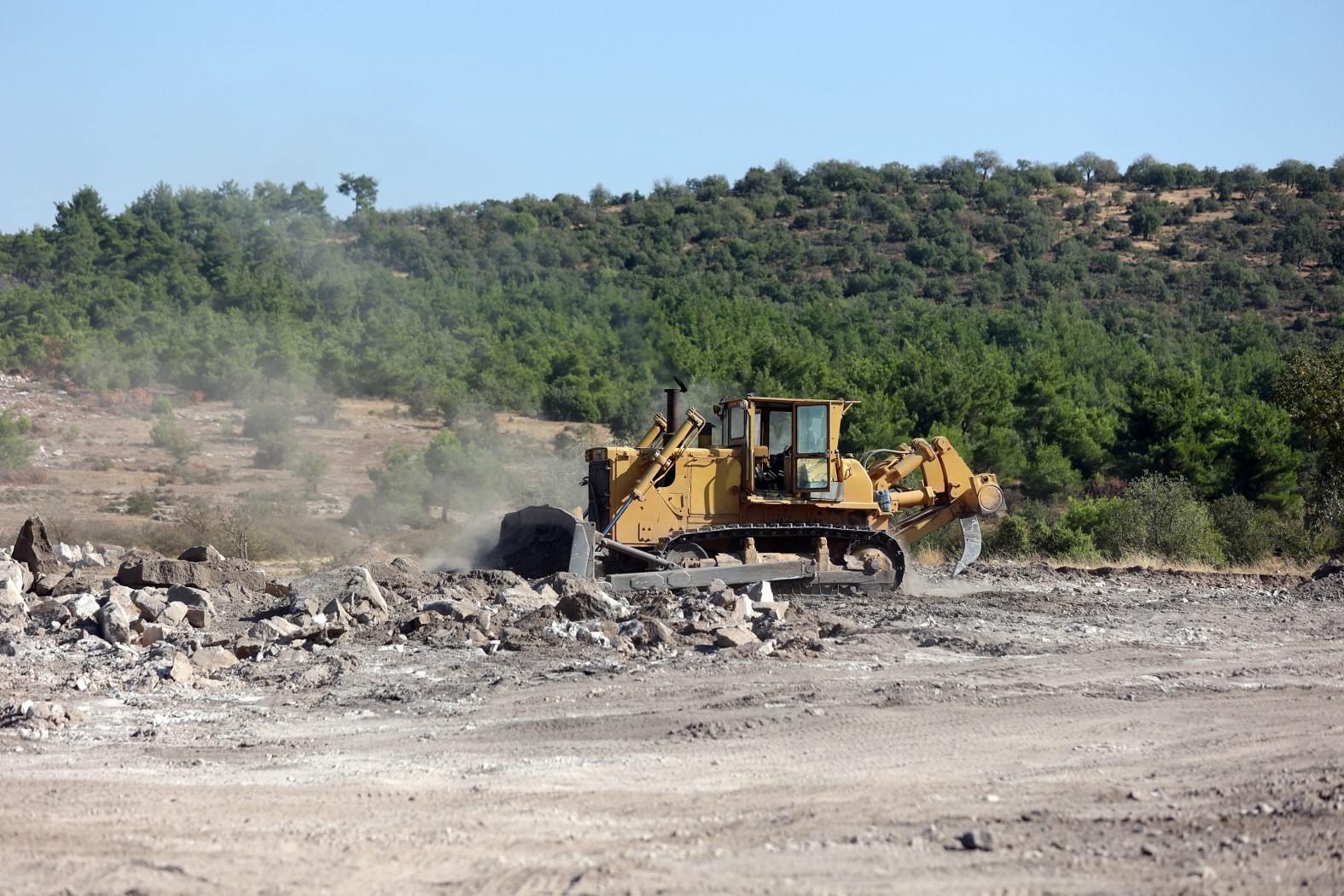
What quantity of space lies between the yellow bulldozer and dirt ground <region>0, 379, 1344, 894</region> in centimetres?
277

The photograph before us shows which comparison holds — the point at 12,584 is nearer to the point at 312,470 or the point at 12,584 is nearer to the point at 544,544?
the point at 544,544

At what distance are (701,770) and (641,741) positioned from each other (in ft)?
2.78

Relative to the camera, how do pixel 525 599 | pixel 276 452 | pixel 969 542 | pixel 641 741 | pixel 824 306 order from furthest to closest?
1. pixel 824 306
2. pixel 276 452
3. pixel 969 542
4. pixel 525 599
5. pixel 641 741

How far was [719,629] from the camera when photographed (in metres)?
11.4

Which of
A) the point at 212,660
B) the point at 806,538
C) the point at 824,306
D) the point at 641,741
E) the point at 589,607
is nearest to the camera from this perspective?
the point at 641,741

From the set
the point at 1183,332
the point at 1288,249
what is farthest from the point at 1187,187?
the point at 1183,332

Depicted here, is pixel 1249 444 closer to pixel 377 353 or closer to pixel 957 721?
pixel 957 721

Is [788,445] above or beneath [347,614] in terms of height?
above

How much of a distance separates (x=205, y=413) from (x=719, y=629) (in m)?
33.2

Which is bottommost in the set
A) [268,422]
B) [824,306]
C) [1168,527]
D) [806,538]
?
[1168,527]

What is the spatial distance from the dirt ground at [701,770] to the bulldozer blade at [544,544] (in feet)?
11.5

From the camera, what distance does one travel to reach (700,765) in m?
7.47

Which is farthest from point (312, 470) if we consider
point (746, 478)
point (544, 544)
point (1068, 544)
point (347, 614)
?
point (347, 614)

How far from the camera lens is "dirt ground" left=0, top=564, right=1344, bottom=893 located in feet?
18.1
